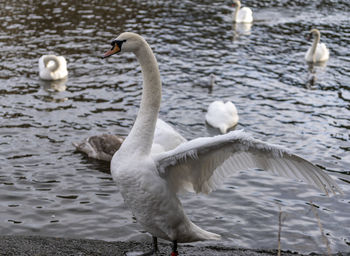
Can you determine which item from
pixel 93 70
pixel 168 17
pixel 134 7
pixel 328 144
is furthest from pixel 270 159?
pixel 134 7

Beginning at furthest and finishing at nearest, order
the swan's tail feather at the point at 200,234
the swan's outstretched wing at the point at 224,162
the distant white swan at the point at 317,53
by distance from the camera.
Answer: the distant white swan at the point at 317,53 < the swan's tail feather at the point at 200,234 < the swan's outstretched wing at the point at 224,162

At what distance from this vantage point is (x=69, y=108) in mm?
13359

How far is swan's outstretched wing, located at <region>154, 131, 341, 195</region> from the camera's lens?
531 centimetres

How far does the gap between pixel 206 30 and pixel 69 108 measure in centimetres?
885

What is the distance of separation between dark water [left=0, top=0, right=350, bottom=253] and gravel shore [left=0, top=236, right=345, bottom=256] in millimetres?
452

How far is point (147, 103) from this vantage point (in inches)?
241

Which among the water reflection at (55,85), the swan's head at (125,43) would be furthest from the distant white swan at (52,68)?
the swan's head at (125,43)

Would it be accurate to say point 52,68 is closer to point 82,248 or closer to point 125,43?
point 82,248

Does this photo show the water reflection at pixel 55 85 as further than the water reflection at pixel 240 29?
No

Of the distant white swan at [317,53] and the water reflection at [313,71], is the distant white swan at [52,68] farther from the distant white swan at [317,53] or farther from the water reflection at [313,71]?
the distant white swan at [317,53]

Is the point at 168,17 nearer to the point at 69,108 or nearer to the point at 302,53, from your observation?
the point at 302,53

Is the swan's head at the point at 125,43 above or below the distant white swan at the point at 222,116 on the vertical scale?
above

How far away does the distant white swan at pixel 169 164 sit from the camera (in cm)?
543

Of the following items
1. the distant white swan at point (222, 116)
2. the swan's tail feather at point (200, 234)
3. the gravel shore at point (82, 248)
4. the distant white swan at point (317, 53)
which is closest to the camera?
the swan's tail feather at point (200, 234)
